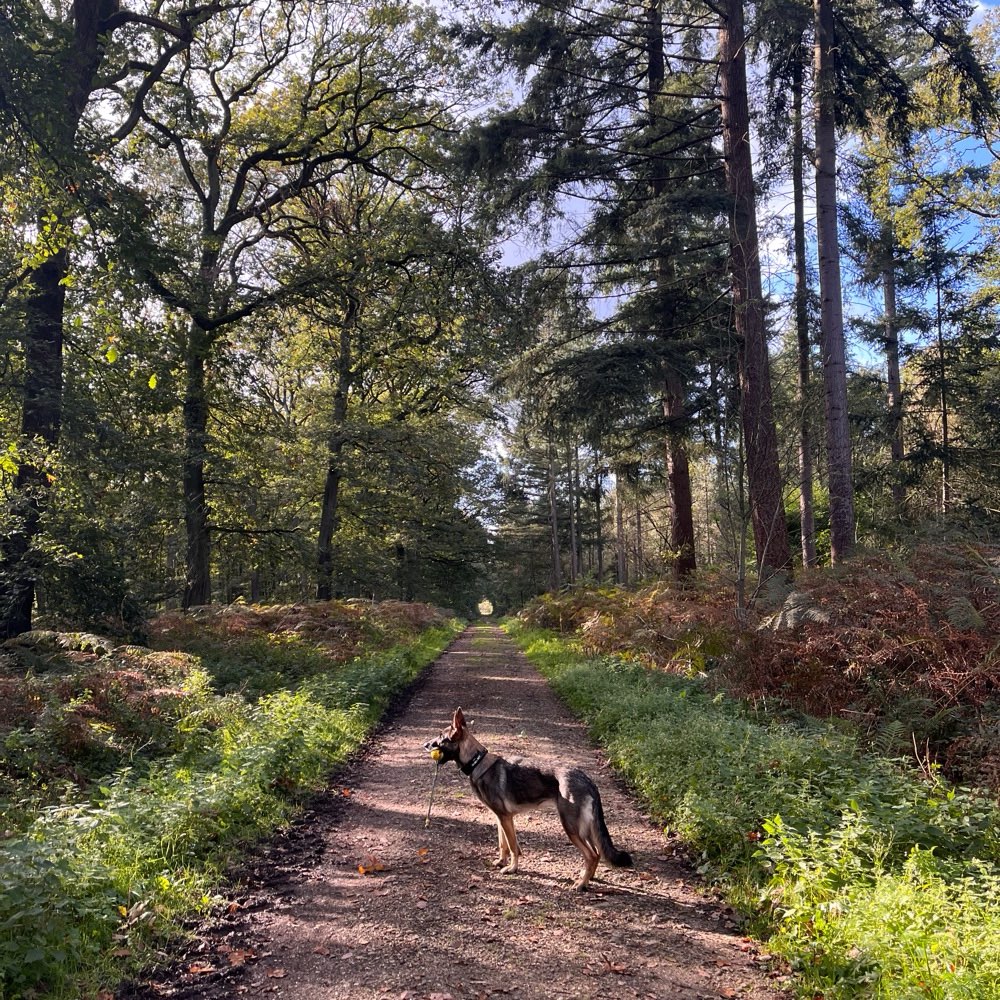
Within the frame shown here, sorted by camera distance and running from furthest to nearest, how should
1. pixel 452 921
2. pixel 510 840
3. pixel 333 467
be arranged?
pixel 333 467 < pixel 510 840 < pixel 452 921

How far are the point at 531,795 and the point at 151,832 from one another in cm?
269

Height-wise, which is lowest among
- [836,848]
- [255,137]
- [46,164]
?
[836,848]

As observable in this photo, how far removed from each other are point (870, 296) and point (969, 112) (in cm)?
384

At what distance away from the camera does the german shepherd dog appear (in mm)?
4402

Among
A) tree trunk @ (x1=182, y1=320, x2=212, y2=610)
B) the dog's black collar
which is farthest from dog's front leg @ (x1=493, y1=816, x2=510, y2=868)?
tree trunk @ (x1=182, y1=320, x2=212, y2=610)

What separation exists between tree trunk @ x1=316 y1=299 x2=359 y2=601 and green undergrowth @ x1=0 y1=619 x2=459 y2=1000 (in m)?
9.31

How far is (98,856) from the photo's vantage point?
164 inches

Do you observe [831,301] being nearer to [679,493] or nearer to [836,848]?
[679,493]

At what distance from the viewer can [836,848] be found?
3.90 metres

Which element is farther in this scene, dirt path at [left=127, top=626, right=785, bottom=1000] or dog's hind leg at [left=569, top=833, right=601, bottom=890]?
dog's hind leg at [left=569, top=833, right=601, bottom=890]

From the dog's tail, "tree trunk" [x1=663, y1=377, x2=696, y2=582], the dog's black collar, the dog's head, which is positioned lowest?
the dog's tail

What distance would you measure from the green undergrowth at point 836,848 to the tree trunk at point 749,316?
4355mm

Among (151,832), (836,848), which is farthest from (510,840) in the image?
(151,832)

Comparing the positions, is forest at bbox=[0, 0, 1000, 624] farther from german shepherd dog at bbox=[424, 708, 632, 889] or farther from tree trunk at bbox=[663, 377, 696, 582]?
german shepherd dog at bbox=[424, 708, 632, 889]
